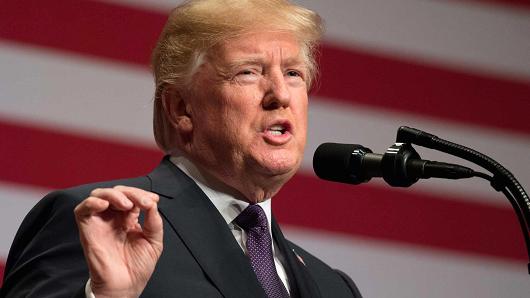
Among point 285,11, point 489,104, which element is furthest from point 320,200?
point 285,11

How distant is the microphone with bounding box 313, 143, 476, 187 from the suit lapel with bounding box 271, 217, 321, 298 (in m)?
0.34

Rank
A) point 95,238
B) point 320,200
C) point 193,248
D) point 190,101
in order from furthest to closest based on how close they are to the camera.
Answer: point 320,200 < point 190,101 < point 193,248 < point 95,238

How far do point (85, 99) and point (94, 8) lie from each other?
243 mm

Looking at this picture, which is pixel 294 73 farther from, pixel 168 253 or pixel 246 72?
pixel 168 253

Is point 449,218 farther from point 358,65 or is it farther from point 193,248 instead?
point 193,248

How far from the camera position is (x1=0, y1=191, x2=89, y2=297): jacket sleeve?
1.65m

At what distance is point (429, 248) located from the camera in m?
3.14

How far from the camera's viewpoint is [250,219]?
6.34ft

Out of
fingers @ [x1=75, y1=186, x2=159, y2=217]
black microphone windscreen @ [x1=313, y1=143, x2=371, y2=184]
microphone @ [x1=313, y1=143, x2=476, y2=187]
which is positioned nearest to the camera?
fingers @ [x1=75, y1=186, x2=159, y2=217]

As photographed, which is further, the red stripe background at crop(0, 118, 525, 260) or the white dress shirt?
the red stripe background at crop(0, 118, 525, 260)

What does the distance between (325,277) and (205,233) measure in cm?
38

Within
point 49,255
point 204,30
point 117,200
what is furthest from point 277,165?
point 117,200

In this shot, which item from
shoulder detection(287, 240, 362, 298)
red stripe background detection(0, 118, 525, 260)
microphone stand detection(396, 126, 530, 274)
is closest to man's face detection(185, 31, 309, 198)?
shoulder detection(287, 240, 362, 298)

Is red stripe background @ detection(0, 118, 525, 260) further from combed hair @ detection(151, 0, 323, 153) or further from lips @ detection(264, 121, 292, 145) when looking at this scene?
lips @ detection(264, 121, 292, 145)
